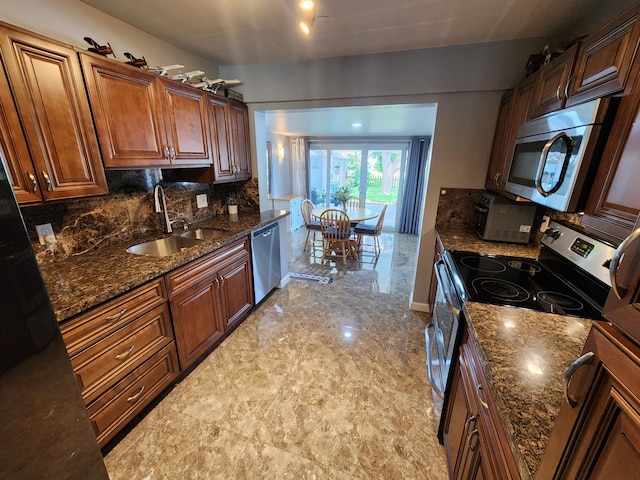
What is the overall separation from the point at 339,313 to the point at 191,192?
1946mm

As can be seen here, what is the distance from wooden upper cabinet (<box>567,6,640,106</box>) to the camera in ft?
3.06

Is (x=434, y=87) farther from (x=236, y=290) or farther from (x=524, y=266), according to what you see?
(x=236, y=290)

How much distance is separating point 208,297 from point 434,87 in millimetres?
2517

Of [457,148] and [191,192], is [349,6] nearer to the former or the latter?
[457,148]

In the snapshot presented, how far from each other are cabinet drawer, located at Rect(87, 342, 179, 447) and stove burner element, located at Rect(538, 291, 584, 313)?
216cm

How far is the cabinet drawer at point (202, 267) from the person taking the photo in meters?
1.68

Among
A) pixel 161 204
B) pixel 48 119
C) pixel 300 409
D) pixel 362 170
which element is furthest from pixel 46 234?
pixel 362 170


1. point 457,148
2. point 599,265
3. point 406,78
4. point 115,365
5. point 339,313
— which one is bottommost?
point 339,313

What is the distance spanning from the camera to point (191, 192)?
2570mm

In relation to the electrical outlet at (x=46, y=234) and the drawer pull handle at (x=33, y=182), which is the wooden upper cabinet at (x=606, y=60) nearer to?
the drawer pull handle at (x=33, y=182)

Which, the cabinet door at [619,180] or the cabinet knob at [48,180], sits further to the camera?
the cabinet knob at [48,180]

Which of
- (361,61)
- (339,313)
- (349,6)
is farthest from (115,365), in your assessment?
(361,61)

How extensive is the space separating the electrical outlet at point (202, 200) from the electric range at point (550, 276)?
2.33m

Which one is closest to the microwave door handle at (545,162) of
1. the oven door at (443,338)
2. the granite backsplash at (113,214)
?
the oven door at (443,338)
